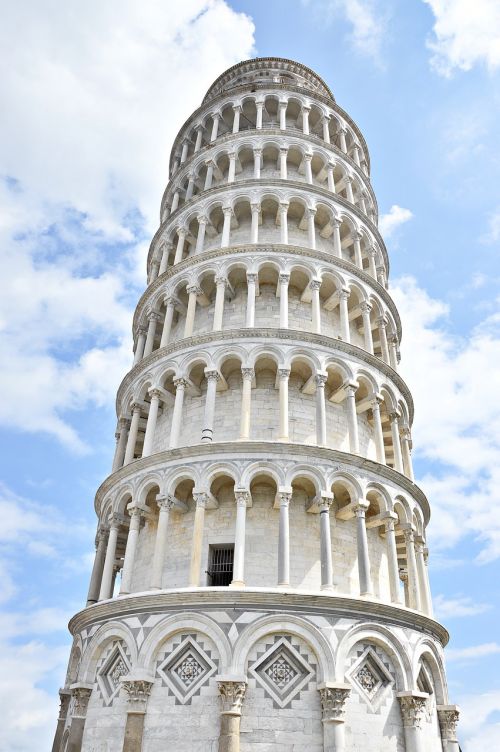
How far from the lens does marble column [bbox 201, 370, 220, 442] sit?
18.2 meters

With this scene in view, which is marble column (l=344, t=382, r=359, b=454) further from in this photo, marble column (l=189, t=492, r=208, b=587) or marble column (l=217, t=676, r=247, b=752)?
marble column (l=217, t=676, r=247, b=752)

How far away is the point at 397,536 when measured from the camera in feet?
71.7

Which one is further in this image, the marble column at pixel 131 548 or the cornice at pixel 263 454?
the cornice at pixel 263 454

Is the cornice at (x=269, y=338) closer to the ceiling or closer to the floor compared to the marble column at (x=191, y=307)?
closer to the floor

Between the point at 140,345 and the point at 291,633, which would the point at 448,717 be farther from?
the point at 140,345

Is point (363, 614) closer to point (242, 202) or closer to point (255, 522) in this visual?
point (255, 522)

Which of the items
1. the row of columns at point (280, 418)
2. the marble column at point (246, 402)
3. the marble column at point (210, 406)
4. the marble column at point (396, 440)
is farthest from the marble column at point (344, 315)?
the marble column at point (210, 406)

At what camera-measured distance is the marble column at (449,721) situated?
55.3 feet

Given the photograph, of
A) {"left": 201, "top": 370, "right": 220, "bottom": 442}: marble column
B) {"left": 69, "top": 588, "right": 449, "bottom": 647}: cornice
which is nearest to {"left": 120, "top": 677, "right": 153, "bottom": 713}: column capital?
{"left": 69, "top": 588, "right": 449, "bottom": 647}: cornice

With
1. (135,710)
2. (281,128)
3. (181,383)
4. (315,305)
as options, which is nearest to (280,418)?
(181,383)

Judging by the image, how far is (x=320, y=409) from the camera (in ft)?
61.4

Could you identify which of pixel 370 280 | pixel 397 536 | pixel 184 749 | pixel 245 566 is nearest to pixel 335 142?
pixel 370 280

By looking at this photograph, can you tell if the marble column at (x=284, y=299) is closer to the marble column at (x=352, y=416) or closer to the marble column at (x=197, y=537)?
the marble column at (x=352, y=416)

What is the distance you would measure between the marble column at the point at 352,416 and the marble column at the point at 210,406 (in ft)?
13.6
